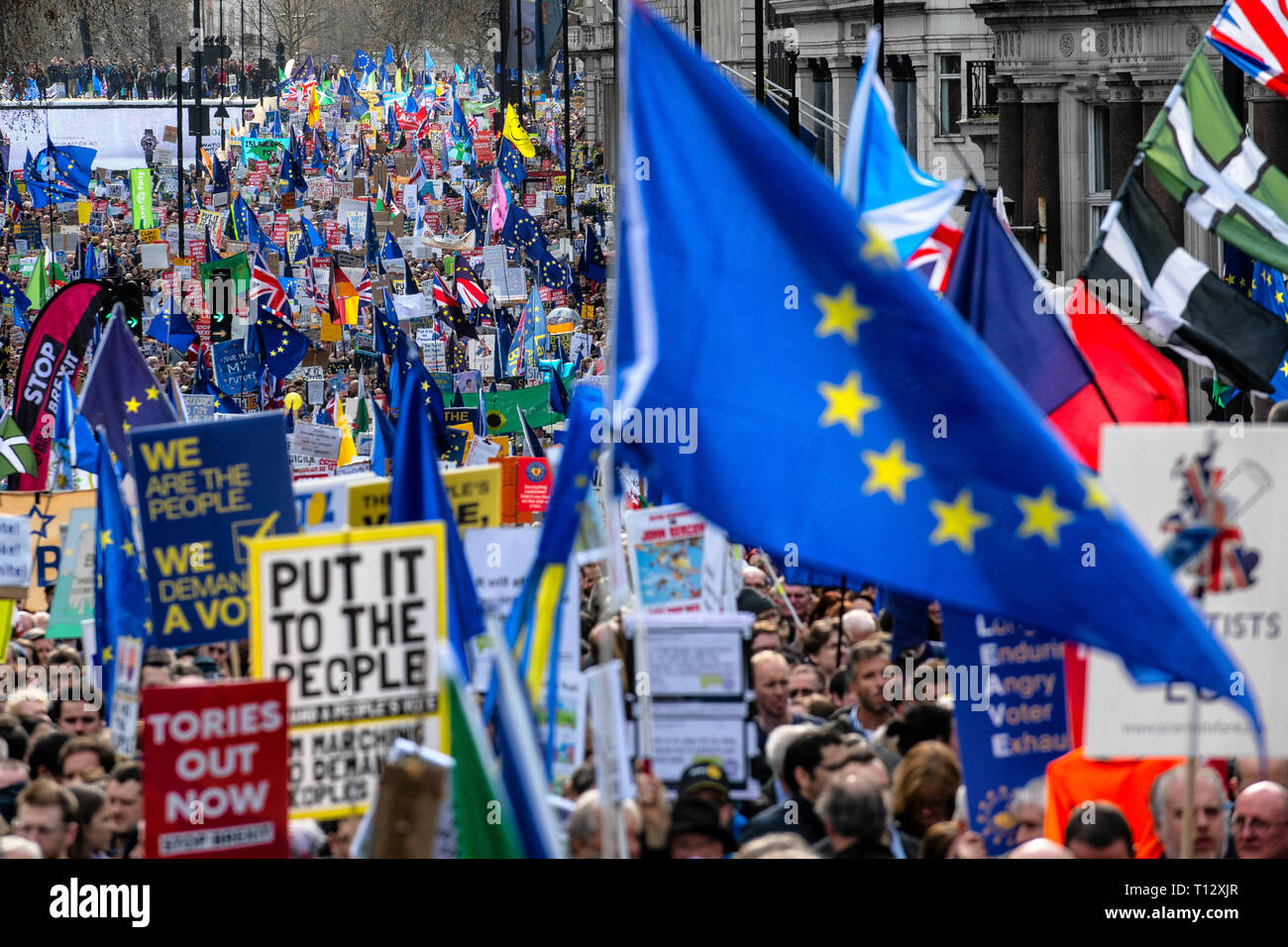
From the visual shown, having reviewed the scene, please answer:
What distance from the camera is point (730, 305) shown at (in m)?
6.48

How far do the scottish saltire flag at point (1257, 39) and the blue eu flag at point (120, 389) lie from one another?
6647mm

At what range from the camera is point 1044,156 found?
95.2 ft

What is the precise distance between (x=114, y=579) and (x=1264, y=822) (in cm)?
572

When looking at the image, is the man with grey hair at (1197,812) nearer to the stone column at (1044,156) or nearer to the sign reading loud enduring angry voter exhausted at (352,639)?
the sign reading loud enduring angry voter exhausted at (352,639)

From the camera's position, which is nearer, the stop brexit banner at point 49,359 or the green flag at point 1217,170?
the green flag at point 1217,170

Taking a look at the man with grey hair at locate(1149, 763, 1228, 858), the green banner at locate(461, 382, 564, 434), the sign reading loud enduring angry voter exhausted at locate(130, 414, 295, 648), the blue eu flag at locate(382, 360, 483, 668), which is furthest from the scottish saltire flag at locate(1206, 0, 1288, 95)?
the green banner at locate(461, 382, 564, 434)

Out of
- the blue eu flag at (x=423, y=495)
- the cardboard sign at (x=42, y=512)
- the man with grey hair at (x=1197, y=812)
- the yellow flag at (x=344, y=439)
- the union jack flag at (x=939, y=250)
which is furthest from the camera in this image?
the yellow flag at (x=344, y=439)

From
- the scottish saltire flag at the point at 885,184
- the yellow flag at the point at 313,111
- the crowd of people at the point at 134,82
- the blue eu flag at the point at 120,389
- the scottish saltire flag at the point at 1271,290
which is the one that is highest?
the crowd of people at the point at 134,82

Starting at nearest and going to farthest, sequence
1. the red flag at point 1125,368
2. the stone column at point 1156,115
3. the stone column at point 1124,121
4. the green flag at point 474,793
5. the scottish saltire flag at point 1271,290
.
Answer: the green flag at point 474,793 < the red flag at point 1125,368 < the scottish saltire flag at point 1271,290 < the stone column at point 1156,115 < the stone column at point 1124,121

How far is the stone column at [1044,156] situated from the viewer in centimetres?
2873

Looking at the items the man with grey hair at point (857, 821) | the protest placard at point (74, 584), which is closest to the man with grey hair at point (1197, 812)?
the man with grey hair at point (857, 821)

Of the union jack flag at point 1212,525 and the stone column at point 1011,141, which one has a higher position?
the stone column at point 1011,141

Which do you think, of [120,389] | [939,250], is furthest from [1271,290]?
[120,389]

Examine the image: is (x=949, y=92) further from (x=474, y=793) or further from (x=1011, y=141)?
(x=474, y=793)
